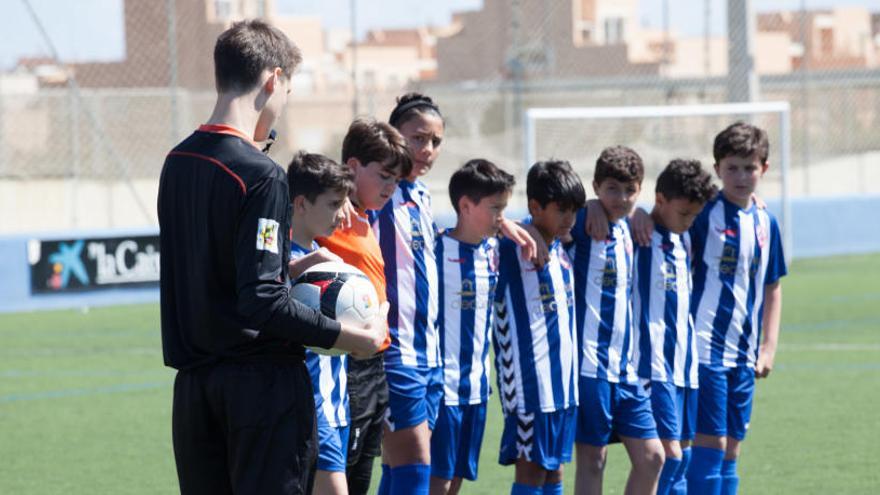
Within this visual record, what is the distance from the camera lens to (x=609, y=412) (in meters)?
5.55

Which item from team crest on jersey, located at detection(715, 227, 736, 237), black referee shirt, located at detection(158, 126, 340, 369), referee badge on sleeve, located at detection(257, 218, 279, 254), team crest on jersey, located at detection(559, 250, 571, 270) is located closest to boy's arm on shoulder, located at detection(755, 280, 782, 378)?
team crest on jersey, located at detection(715, 227, 736, 237)

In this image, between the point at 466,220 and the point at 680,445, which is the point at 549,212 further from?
the point at 680,445

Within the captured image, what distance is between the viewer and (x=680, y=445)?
5.87 m

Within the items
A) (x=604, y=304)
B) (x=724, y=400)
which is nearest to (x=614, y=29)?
(x=724, y=400)

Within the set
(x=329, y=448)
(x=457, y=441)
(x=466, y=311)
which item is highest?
(x=466, y=311)

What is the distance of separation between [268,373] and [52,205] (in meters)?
17.4

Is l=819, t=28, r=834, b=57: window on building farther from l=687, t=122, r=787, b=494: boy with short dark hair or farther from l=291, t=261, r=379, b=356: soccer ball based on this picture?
l=291, t=261, r=379, b=356: soccer ball

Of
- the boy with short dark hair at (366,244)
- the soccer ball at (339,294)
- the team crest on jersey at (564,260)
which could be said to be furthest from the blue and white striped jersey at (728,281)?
the soccer ball at (339,294)

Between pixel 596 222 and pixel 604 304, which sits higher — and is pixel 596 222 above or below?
above

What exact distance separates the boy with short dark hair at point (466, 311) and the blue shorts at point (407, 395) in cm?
17

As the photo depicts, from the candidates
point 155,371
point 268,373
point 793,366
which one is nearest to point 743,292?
point 268,373

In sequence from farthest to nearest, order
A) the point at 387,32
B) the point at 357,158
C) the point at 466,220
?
the point at 387,32
the point at 466,220
the point at 357,158

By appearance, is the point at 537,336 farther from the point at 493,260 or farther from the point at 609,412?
the point at 609,412

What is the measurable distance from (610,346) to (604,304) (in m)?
0.18
